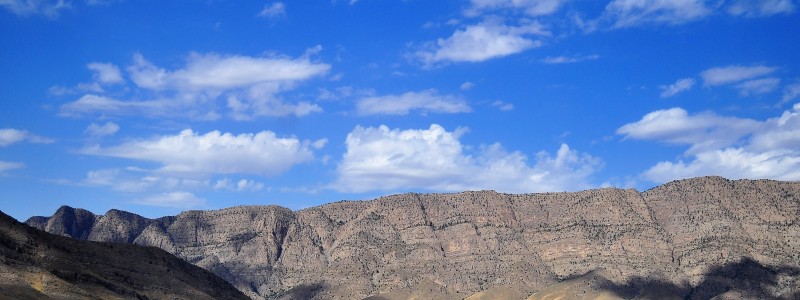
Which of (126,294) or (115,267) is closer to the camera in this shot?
(126,294)

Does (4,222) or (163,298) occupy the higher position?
(4,222)

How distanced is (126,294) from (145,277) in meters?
17.8

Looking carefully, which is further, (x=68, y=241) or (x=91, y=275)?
(x=68, y=241)

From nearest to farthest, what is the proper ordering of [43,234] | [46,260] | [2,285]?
[2,285] < [46,260] < [43,234]

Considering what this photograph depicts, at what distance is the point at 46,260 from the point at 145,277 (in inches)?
1047

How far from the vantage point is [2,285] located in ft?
506

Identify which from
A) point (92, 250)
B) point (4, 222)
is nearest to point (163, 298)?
point (92, 250)

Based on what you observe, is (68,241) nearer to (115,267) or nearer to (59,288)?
(115,267)

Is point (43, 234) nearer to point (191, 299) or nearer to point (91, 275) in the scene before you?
point (91, 275)

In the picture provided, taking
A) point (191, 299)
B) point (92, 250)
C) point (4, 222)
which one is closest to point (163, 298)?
point (191, 299)

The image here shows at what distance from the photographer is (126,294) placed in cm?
18188

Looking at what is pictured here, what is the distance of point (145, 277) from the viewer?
200 m

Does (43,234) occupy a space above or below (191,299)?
above

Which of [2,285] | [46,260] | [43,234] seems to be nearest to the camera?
[2,285]
